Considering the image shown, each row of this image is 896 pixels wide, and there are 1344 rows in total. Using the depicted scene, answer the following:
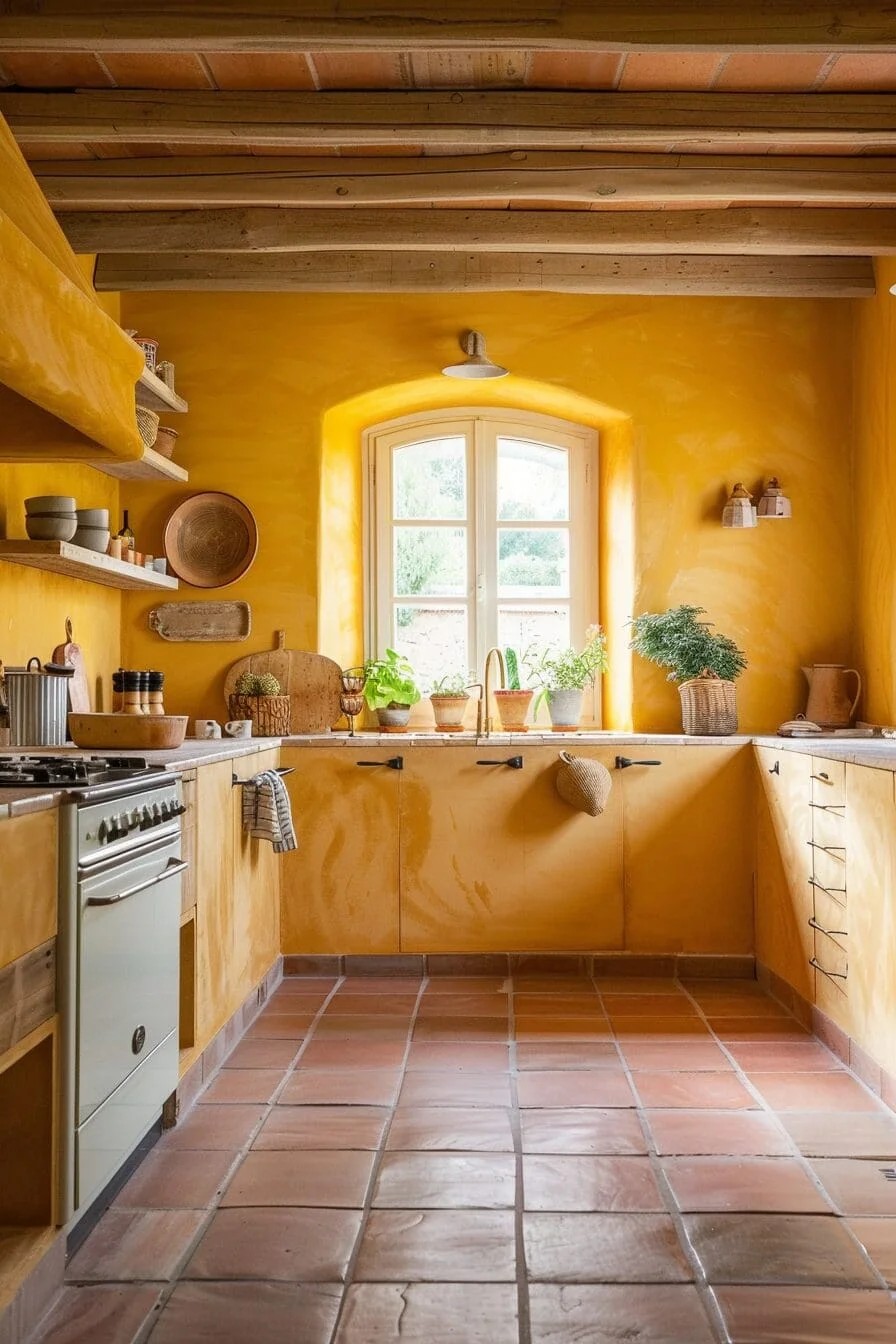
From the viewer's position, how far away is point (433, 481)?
5410 mm

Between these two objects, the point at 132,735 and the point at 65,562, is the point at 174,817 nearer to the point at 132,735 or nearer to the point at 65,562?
the point at 132,735

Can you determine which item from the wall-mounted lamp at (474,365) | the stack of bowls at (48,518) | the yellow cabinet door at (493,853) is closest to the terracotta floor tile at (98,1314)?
the stack of bowls at (48,518)

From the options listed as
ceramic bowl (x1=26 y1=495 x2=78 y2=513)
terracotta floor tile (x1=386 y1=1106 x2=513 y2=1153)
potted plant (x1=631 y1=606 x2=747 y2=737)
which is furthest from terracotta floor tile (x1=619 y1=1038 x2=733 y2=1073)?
ceramic bowl (x1=26 y1=495 x2=78 y2=513)

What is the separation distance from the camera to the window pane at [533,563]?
5.38 meters

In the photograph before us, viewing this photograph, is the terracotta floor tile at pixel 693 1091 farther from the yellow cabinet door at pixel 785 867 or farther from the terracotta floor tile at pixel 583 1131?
the yellow cabinet door at pixel 785 867

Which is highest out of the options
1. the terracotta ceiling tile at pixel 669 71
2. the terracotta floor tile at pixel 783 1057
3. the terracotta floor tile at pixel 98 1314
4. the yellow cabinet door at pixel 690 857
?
the terracotta ceiling tile at pixel 669 71

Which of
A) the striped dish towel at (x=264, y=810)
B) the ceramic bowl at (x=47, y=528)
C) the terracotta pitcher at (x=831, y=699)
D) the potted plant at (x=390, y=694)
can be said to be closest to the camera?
the ceramic bowl at (x=47, y=528)

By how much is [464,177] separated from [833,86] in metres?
1.22

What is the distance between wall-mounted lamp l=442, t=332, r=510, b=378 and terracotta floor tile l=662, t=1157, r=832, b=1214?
10.5 feet

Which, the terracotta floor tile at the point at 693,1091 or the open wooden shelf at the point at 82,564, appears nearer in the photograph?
the terracotta floor tile at the point at 693,1091

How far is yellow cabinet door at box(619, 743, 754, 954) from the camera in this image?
450 centimetres

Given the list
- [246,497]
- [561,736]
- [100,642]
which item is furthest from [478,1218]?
[246,497]

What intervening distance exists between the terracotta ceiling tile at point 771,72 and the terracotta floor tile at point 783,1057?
3.01 m

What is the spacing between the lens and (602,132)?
3496 mm
